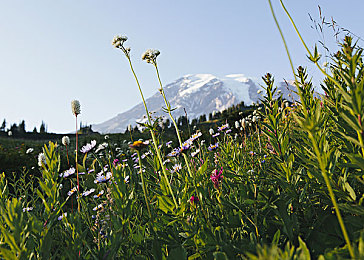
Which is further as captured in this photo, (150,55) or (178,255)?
(150,55)

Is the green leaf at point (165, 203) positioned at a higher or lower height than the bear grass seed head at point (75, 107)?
lower

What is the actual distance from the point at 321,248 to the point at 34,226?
1.09 metres

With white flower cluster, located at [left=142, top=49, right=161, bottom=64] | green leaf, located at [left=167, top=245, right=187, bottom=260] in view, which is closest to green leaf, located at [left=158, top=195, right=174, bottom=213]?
green leaf, located at [left=167, top=245, right=187, bottom=260]

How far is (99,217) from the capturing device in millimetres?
1881

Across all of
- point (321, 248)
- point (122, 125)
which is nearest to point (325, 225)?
point (321, 248)

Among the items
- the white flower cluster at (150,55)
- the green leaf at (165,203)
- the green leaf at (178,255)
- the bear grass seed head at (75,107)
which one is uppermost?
the white flower cluster at (150,55)

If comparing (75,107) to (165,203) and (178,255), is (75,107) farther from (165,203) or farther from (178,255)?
(178,255)

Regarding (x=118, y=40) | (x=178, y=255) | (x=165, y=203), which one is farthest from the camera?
(x=118, y=40)

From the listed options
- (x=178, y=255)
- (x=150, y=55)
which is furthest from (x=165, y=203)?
(x=150, y=55)

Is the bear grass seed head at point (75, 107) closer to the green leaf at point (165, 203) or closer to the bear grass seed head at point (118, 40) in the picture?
the bear grass seed head at point (118, 40)

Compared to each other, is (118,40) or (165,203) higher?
(118,40)

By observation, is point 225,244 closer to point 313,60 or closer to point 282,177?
point 282,177

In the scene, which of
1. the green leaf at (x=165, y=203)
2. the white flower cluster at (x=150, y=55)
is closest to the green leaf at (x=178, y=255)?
the green leaf at (x=165, y=203)

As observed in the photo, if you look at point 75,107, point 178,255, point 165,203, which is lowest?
point 178,255
